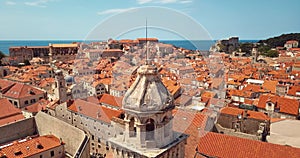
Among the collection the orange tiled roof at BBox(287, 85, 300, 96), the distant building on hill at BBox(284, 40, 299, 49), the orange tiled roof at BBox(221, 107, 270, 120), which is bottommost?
the orange tiled roof at BBox(221, 107, 270, 120)

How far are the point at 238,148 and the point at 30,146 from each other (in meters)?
18.2

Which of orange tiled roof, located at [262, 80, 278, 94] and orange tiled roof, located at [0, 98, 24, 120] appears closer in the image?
orange tiled roof, located at [0, 98, 24, 120]

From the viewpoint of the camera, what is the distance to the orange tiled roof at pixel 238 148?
1388 cm

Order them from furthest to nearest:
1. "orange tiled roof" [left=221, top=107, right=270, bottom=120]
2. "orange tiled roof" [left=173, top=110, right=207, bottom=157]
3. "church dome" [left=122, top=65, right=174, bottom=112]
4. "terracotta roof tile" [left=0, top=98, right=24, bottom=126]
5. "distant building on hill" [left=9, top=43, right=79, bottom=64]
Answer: "distant building on hill" [left=9, top=43, right=79, bottom=64]
"terracotta roof tile" [left=0, top=98, right=24, bottom=126]
"orange tiled roof" [left=221, top=107, right=270, bottom=120]
"orange tiled roof" [left=173, top=110, right=207, bottom=157]
"church dome" [left=122, top=65, right=174, bottom=112]

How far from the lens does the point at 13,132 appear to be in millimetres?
24219

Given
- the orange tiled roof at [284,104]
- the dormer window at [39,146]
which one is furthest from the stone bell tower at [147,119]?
the orange tiled roof at [284,104]

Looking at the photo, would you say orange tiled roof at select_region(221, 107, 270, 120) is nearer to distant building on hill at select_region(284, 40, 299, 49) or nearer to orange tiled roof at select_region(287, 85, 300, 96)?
orange tiled roof at select_region(287, 85, 300, 96)

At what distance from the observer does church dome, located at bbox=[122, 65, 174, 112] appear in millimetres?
6527

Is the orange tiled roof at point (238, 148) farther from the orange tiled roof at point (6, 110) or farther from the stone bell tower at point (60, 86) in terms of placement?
the orange tiled roof at point (6, 110)

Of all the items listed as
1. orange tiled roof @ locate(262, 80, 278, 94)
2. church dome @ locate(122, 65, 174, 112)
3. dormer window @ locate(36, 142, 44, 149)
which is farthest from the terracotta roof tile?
orange tiled roof @ locate(262, 80, 278, 94)

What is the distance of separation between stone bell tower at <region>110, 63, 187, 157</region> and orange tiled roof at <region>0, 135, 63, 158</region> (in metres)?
16.9

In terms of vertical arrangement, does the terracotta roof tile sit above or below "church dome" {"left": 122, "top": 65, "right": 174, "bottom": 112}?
below

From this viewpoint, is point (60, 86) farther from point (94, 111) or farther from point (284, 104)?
point (284, 104)

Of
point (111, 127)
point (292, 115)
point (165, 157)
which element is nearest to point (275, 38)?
point (292, 115)
